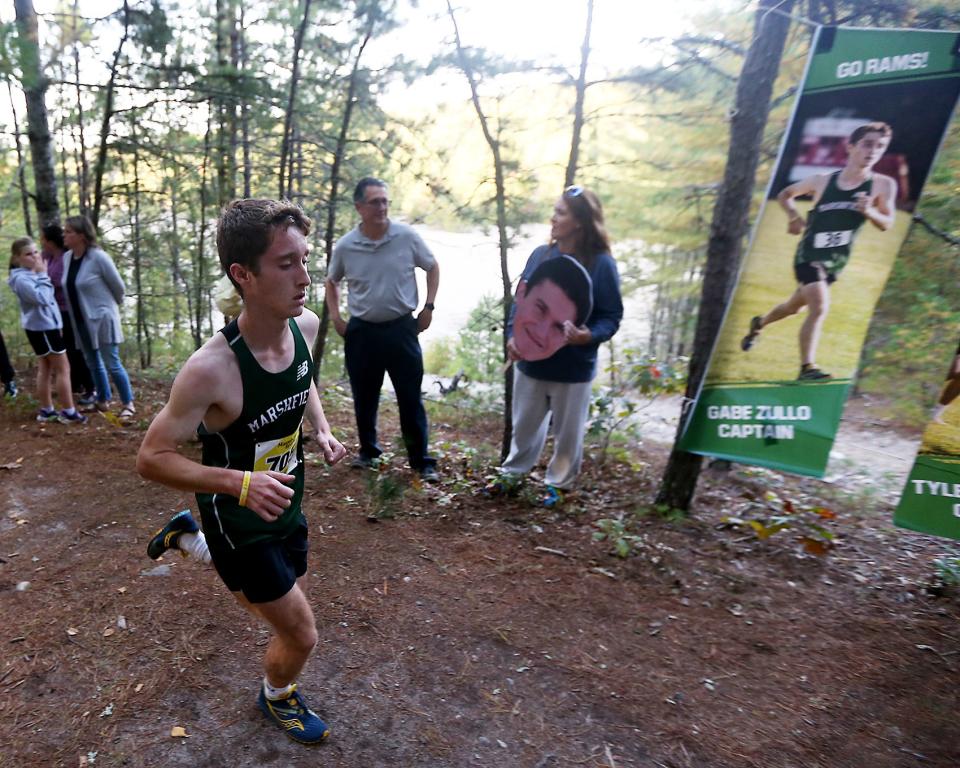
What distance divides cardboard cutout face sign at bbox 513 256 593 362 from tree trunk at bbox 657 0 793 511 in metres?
0.99

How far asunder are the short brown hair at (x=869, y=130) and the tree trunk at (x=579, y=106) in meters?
2.36

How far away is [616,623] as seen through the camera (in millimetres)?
3463

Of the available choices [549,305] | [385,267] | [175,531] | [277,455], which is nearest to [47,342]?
[385,267]

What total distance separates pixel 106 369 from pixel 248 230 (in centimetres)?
583

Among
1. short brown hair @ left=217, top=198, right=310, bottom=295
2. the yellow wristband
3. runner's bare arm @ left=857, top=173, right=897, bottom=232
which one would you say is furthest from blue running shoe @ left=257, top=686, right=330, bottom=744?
runner's bare arm @ left=857, top=173, right=897, bottom=232

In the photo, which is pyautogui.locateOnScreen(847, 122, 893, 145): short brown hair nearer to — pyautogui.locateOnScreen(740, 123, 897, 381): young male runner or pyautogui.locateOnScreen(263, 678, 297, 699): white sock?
pyautogui.locateOnScreen(740, 123, 897, 381): young male runner

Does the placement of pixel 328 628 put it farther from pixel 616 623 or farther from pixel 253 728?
pixel 616 623

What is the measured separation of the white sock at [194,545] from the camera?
2342mm

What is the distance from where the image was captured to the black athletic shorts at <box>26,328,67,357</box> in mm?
5949

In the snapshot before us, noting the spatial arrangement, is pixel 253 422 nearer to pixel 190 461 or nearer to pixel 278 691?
pixel 190 461

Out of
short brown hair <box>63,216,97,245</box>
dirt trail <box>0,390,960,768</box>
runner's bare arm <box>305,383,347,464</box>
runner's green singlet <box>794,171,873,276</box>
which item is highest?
runner's green singlet <box>794,171,873,276</box>

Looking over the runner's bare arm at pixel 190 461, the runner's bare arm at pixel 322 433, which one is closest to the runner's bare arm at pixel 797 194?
the runner's bare arm at pixel 322 433

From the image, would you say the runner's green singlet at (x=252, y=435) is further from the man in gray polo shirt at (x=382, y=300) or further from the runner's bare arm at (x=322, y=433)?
the man in gray polo shirt at (x=382, y=300)

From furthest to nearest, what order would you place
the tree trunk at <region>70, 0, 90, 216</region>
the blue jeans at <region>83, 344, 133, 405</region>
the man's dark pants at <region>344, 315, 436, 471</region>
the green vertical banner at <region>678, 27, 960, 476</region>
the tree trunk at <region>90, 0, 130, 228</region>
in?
the tree trunk at <region>70, 0, 90, 216</region> → the tree trunk at <region>90, 0, 130, 228</region> → the blue jeans at <region>83, 344, 133, 405</region> → the man's dark pants at <region>344, 315, 436, 471</region> → the green vertical banner at <region>678, 27, 960, 476</region>
